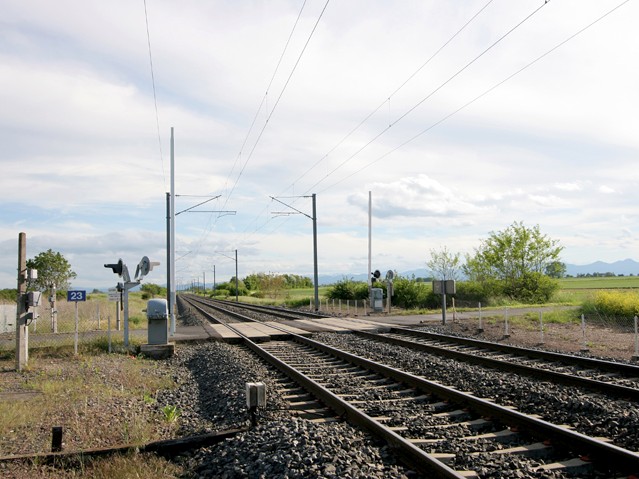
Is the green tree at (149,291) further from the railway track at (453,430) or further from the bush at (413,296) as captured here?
the railway track at (453,430)

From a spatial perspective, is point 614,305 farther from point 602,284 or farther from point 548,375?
point 602,284

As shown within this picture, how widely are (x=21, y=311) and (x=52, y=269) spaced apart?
46.4m

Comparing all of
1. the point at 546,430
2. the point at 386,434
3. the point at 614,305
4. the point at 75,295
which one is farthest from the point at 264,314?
the point at 546,430

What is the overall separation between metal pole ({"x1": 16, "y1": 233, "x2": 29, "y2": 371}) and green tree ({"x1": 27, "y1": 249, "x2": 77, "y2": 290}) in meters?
44.1

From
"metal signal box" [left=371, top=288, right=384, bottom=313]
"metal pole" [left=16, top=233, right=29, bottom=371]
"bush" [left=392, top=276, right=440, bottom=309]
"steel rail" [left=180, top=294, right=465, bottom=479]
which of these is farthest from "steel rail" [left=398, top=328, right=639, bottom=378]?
"bush" [left=392, top=276, right=440, bottom=309]

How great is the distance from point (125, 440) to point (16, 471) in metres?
1.40

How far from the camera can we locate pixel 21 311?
14648 millimetres

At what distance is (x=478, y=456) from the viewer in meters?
6.20

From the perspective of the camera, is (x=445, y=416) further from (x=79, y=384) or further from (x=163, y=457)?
(x=79, y=384)

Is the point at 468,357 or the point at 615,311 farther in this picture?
the point at 615,311

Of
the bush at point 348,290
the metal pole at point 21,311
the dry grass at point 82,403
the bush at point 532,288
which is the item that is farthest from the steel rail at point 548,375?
the bush at point 348,290

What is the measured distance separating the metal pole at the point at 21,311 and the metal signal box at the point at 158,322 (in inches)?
128

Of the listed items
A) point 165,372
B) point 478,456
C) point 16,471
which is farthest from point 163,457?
point 165,372

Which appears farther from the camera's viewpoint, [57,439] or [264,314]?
[264,314]
